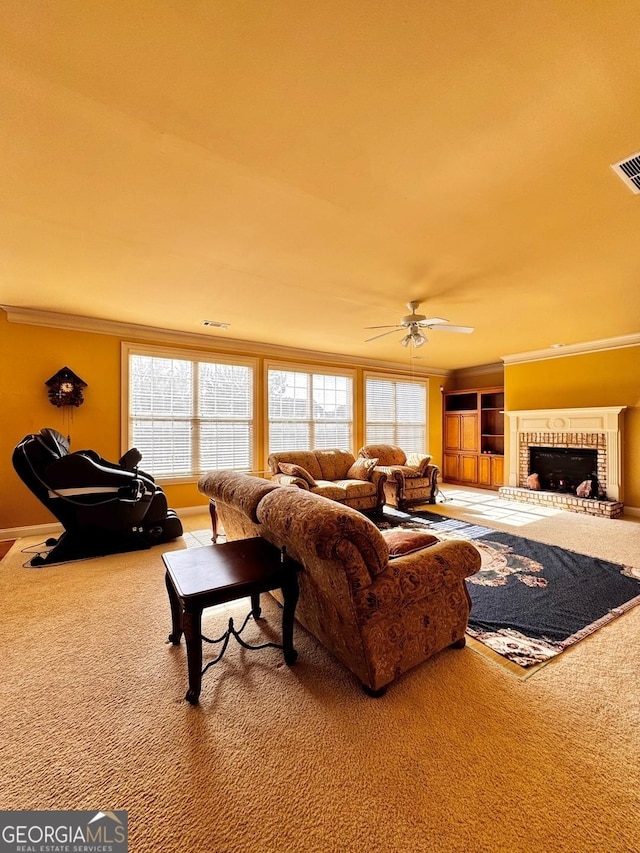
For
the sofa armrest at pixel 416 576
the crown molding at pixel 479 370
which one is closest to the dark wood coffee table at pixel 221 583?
the sofa armrest at pixel 416 576

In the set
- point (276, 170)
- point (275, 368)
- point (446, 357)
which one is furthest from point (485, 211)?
point (446, 357)

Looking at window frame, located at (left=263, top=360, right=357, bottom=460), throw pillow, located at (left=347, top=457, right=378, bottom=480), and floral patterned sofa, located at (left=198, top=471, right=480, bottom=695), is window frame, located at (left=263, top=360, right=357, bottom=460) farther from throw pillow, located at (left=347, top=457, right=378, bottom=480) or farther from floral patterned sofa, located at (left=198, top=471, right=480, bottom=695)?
floral patterned sofa, located at (left=198, top=471, right=480, bottom=695)

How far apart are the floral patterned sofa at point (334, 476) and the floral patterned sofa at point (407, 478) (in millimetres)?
290

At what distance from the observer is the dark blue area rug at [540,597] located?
226 centimetres

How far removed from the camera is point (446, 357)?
281 inches

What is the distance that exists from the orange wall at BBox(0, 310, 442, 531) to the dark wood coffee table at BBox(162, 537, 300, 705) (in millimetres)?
3550

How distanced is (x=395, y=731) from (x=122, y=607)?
85.3 inches

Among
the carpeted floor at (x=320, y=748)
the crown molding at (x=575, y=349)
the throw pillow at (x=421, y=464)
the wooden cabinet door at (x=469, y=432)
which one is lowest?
the carpeted floor at (x=320, y=748)

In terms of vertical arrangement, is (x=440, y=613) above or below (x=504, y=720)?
above

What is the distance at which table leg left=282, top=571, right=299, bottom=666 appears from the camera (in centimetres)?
196

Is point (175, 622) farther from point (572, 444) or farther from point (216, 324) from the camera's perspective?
point (572, 444)

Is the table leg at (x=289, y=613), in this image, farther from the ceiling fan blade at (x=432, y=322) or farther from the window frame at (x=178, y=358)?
the window frame at (x=178, y=358)

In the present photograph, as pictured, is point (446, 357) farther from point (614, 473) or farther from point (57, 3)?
point (57, 3)
